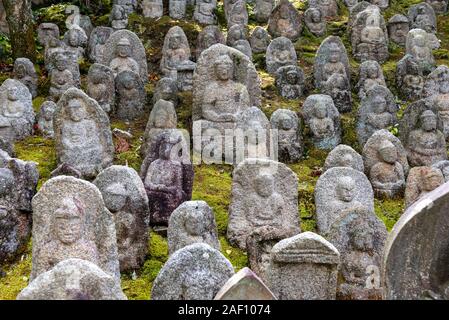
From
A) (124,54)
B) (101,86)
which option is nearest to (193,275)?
(101,86)

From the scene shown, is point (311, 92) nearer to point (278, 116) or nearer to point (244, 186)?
point (278, 116)

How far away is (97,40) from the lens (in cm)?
1477

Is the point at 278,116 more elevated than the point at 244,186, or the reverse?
the point at 278,116

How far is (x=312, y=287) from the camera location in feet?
20.1

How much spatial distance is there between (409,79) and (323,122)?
9.57 feet

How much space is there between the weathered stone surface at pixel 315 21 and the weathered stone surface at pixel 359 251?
9937 millimetres

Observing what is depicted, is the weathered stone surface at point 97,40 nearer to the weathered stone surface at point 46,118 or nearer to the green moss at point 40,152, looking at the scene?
the weathered stone surface at point 46,118

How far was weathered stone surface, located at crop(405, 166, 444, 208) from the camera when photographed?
8.69 m

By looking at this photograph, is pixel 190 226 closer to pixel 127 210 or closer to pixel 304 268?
pixel 127 210

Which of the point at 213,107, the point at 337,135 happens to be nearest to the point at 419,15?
Result: the point at 337,135

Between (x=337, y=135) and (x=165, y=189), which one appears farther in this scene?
(x=337, y=135)

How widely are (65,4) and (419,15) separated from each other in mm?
8895

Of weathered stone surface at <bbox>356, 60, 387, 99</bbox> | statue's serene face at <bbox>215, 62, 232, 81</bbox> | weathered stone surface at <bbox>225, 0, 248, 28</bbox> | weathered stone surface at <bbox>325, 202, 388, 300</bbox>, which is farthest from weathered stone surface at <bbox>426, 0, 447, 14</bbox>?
weathered stone surface at <bbox>325, 202, 388, 300</bbox>

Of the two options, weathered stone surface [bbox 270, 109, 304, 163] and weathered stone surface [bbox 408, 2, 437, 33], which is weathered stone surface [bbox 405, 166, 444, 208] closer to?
weathered stone surface [bbox 270, 109, 304, 163]
